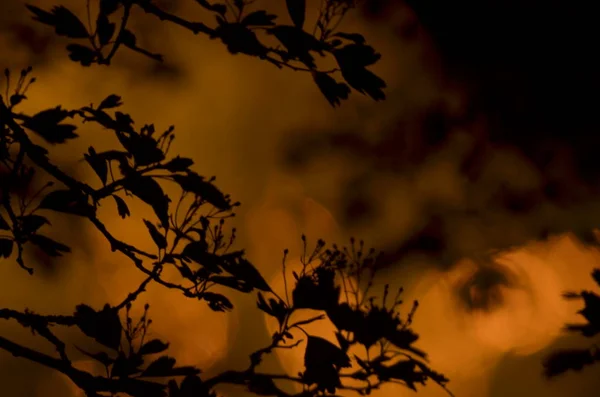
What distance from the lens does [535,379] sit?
9.50 ft

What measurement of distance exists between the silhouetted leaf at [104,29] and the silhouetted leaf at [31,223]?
487mm

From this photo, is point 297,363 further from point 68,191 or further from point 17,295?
point 68,191

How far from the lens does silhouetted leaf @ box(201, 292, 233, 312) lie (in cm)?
176

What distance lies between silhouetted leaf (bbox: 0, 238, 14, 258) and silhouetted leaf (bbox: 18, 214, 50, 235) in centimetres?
6

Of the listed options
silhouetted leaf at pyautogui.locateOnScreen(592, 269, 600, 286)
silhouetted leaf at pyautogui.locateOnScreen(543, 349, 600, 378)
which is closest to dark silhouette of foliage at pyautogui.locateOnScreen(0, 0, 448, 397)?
silhouetted leaf at pyautogui.locateOnScreen(543, 349, 600, 378)

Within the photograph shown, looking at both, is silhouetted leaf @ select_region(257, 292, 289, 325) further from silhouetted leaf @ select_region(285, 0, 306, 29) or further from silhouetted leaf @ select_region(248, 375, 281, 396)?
silhouetted leaf @ select_region(285, 0, 306, 29)

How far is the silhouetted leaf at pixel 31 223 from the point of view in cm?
173

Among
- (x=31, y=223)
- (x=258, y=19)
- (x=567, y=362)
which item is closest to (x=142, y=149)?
(x=31, y=223)

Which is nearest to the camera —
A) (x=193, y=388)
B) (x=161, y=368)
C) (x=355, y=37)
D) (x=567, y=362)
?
(x=567, y=362)

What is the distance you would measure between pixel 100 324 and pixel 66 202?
31 cm

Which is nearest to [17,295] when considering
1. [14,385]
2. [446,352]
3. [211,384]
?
[14,385]

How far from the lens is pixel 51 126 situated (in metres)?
1.72

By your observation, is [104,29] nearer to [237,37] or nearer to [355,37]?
[237,37]

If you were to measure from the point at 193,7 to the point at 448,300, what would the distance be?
1.68 meters
